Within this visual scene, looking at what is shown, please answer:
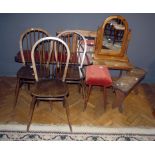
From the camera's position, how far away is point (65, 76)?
2.40 meters

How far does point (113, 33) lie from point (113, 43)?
5.9 inches

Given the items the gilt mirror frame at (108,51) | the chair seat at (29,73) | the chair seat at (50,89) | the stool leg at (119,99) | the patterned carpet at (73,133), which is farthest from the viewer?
the gilt mirror frame at (108,51)

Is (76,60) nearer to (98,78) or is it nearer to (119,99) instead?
(98,78)

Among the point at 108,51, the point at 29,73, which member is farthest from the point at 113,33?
the point at 29,73

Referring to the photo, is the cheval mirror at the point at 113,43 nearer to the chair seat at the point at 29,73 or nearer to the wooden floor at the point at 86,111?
the wooden floor at the point at 86,111

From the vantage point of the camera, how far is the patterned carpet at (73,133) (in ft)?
7.64

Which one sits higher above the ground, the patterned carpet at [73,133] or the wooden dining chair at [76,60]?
the wooden dining chair at [76,60]

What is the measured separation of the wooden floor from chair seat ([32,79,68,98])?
494 mm

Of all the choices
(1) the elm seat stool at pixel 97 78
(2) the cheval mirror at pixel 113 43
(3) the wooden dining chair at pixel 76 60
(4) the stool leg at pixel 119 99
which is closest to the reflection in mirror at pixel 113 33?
(2) the cheval mirror at pixel 113 43

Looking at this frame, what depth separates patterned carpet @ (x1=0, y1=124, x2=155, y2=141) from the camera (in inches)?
91.7

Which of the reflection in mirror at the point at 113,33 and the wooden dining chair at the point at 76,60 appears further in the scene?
the reflection in mirror at the point at 113,33

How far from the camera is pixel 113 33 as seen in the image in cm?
279

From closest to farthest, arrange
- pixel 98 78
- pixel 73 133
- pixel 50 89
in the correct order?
pixel 50 89 < pixel 73 133 < pixel 98 78
